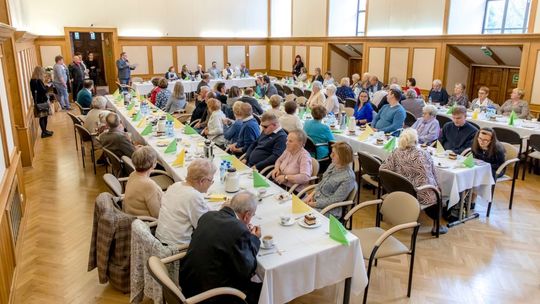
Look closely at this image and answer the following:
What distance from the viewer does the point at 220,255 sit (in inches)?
101

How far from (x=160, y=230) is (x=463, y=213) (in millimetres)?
3882

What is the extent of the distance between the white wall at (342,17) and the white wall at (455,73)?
4520mm

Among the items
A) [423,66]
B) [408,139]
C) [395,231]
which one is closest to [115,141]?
[408,139]

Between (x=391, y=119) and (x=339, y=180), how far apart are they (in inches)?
139

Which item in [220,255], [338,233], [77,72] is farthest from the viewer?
[77,72]

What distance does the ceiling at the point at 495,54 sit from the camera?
9.96 meters

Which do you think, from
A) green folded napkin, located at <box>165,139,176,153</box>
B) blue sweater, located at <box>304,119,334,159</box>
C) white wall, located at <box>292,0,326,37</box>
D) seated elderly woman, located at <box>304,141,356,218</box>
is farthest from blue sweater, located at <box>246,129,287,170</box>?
white wall, located at <box>292,0,326,37</box>

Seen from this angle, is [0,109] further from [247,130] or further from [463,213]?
[463,213]

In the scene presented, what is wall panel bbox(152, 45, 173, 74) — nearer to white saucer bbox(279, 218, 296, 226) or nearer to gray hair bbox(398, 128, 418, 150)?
gray hair bbox(398, 128, 418, 150)

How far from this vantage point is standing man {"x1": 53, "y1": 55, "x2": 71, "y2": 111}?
12.6 meters

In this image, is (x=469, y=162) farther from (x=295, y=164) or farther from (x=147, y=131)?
(x=147, y=131)

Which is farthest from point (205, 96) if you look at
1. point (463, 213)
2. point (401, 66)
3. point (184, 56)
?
point (184, 56)

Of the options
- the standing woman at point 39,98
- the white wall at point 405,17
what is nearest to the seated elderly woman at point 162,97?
the standing woman at point 39,98

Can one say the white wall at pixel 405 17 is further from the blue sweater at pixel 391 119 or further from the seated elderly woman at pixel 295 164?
the seated elderly woman at pixel 295 164
